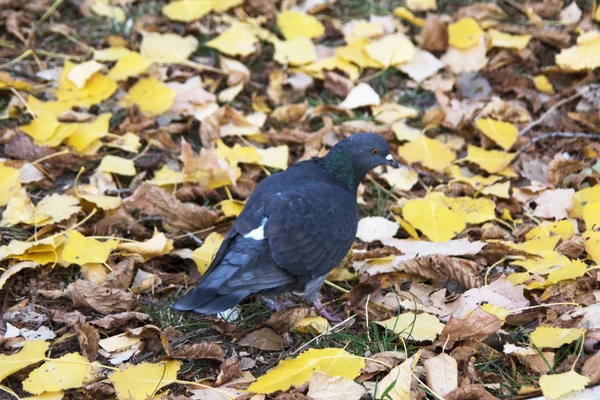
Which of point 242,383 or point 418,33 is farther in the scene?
point 418,33

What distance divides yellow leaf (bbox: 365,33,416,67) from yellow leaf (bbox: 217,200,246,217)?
1863 mm

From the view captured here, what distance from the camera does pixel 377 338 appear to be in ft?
11.2

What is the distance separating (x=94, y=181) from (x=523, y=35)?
338 cm

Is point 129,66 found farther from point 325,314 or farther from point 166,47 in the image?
point 325,314

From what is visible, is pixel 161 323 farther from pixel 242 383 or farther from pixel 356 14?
pixel 356 14

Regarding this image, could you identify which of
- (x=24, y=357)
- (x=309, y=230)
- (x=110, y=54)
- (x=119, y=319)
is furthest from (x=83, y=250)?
(x=110, y=54)

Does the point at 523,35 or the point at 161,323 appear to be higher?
the point at 523,35

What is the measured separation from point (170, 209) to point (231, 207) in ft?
1.19

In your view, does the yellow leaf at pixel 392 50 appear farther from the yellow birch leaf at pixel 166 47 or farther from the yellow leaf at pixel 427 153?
the yellow birch leaf at pixel 166 47

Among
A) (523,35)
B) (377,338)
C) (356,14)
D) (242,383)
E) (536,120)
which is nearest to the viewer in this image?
(242,383)

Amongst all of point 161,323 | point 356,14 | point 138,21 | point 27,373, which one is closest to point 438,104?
point 356,14

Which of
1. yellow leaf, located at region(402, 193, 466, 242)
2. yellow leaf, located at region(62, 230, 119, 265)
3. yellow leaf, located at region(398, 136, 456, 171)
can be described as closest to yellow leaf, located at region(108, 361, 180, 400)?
yellow leaf, located at region(62, 230, 119, 265)

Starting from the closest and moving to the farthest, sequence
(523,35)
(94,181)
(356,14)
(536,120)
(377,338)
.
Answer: (377,338) → (94,181) → (536,120) → (523,35) → (356,14)

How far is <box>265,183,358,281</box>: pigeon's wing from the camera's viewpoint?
358cm
